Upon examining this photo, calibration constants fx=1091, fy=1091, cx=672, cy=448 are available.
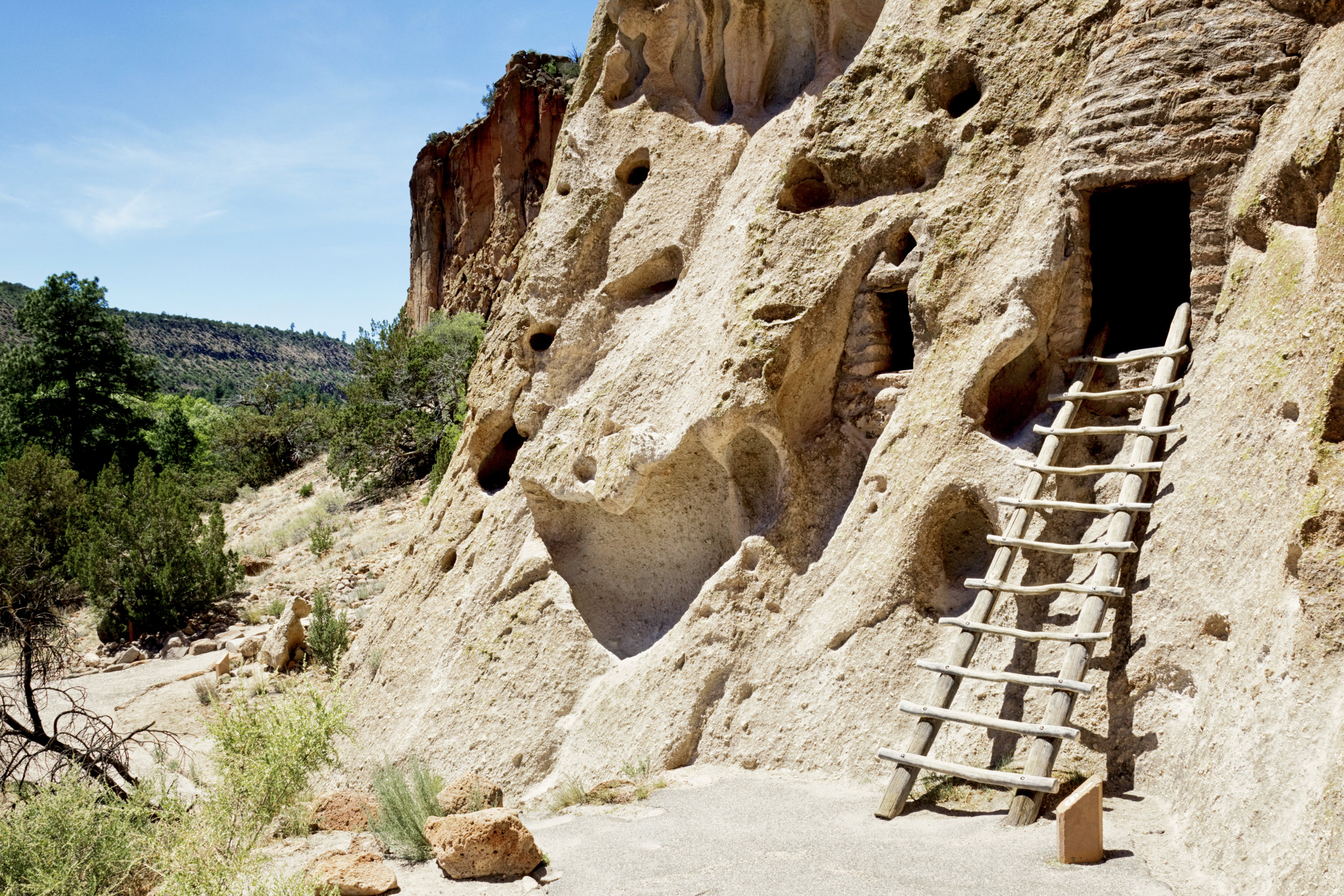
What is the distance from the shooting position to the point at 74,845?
5.70 m

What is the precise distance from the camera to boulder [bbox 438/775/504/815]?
604cm

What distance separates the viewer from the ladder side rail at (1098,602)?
4.82 metres

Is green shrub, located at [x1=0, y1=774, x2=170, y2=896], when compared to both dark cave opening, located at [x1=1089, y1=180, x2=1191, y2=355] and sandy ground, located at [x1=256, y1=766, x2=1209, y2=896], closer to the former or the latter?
sandy ground, located at [x1=256, y1=766, x2=1209, y2=896]

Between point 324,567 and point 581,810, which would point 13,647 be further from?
A: point 581,810

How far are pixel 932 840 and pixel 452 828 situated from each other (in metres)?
2.24

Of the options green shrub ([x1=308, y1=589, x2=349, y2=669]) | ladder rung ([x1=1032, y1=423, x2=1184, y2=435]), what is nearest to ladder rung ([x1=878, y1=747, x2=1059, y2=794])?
Result: ladder rung ([x1=1032, y1=423, x2=1184, y2=435])

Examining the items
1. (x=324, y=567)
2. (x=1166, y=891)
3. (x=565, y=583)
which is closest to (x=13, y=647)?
(x=324, y=567)

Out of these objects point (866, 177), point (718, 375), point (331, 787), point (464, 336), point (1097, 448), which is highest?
point (464, 336)

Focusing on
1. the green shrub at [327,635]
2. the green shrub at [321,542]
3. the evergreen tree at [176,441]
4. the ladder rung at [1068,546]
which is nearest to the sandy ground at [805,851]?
the ladder rung at [1068,546]

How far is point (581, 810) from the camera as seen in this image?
6.27 meters

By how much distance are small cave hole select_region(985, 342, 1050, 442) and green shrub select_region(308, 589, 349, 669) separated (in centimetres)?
749

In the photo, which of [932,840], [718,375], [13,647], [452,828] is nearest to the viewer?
[932,840]

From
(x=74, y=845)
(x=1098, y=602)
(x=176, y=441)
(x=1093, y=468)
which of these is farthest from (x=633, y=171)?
(x=176, y=441)

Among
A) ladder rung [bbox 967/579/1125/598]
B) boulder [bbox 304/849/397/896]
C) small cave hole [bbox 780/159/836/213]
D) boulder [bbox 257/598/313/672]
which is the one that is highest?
small cave hole [bbox 780/159/836/213]
